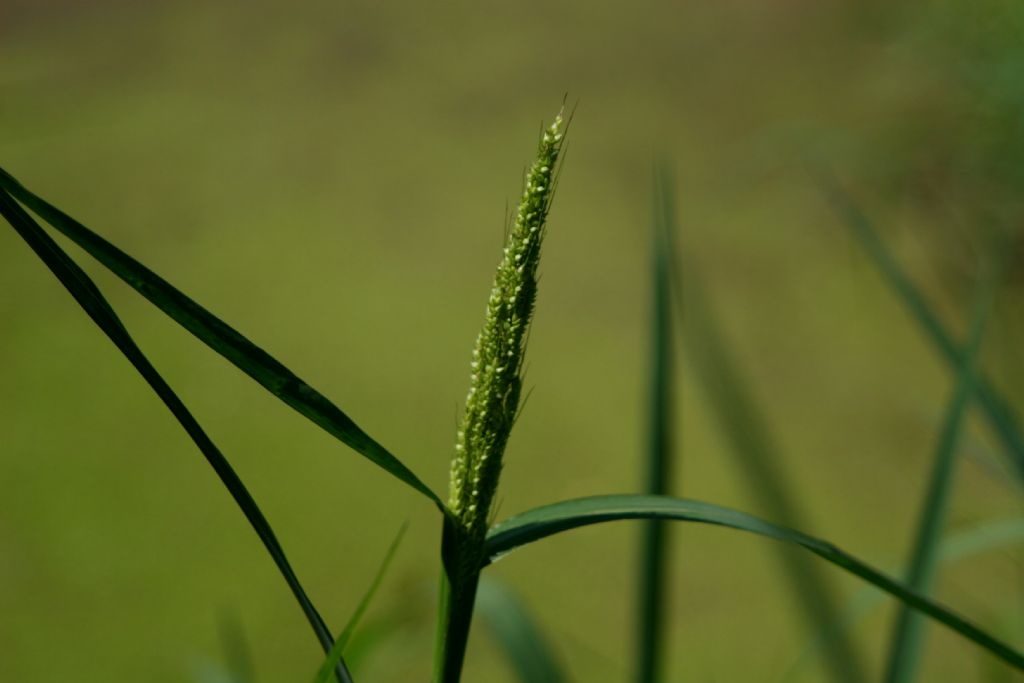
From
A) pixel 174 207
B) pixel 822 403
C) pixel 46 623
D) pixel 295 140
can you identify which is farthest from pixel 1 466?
pixel 822 403

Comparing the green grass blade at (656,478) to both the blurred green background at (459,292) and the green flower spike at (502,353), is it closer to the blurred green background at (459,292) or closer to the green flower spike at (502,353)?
the green flower spike at (502,353)

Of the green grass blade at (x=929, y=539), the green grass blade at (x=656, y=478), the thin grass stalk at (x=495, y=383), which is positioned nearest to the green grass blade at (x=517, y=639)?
the green grass blade at (x=656, y=478)

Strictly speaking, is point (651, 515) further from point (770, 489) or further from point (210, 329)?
point (770, 489)

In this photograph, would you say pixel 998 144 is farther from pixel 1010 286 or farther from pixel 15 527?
pixel 15 527

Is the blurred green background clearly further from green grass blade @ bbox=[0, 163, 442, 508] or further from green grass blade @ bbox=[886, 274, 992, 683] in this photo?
green grass blade @ bbox=[0, 163, 442, 508]

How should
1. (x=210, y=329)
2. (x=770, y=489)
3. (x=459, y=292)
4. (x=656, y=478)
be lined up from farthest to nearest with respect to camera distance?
(x=459, y=292)
(x=770, y=489)
(x=656, y=478)
(x=210, y=329)

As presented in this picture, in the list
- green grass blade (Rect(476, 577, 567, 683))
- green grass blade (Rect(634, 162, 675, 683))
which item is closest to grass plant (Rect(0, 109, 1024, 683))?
green grass blade (Rect(634, 162, 675, 683))

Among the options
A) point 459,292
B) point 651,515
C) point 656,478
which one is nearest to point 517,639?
point 656,478
